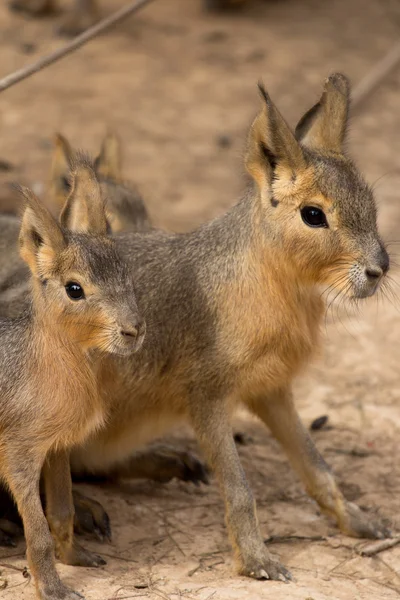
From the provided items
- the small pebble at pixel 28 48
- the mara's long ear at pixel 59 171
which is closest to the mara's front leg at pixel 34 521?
the mara's long ear at pixel 59 171

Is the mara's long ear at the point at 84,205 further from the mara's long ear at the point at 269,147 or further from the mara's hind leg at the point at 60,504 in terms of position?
the mara's hind leg at the point at 60,504

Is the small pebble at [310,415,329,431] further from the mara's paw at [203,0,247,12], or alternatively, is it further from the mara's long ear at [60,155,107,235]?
the mara's paw at [203,0,247,12]

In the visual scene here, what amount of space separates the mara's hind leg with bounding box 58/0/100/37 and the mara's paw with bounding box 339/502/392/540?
707 cm

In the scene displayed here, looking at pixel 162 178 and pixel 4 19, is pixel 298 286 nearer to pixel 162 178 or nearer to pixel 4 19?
pixel 162 178

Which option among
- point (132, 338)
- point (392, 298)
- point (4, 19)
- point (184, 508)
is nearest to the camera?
point (132, 338)

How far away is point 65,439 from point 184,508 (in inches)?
53.1

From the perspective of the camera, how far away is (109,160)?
23.3 feet

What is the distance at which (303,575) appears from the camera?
485cm

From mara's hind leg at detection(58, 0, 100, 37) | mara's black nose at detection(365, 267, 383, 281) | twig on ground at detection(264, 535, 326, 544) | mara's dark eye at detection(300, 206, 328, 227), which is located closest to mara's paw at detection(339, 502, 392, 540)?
twig on ground at detection(264, 535, 326, 544)

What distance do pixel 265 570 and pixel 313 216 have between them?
1.54 metres

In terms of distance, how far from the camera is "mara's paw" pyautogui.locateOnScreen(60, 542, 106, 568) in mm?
4691

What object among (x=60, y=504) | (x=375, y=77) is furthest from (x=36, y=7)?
(x=60, y=504)

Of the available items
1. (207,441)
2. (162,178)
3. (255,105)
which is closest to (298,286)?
(207,441)

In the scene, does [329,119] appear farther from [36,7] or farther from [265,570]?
[36,7]
